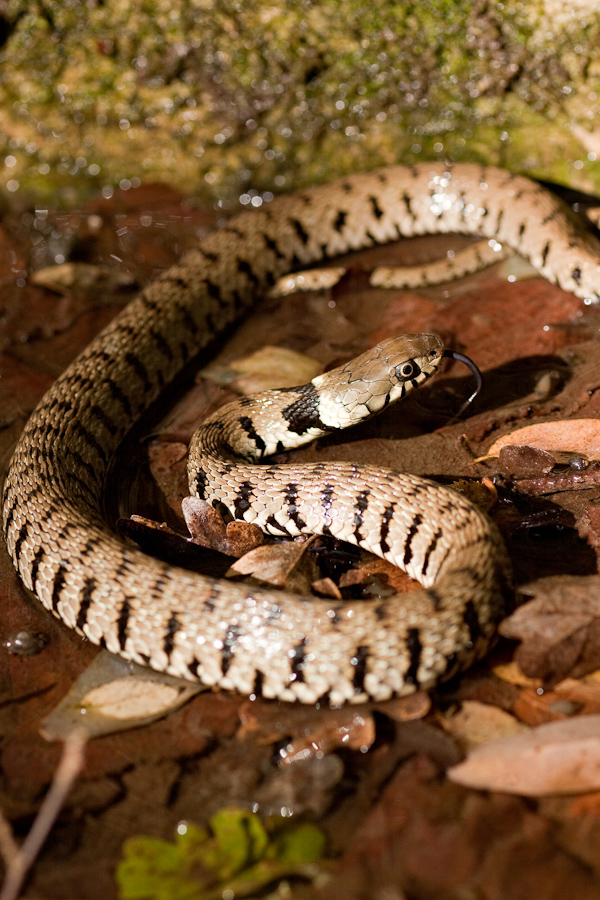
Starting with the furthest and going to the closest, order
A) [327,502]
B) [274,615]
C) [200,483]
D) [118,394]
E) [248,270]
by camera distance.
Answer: [248,270], [118,394], [200,483], [327,502], [274,615]

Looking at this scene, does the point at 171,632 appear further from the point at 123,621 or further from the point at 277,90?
the point at 277,90

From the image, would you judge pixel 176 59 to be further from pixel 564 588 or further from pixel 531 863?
pixel 531 863

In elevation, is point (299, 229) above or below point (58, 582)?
above

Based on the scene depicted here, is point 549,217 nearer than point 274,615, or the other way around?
point 274,615

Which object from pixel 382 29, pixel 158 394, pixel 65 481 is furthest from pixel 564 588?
pixel 382 29

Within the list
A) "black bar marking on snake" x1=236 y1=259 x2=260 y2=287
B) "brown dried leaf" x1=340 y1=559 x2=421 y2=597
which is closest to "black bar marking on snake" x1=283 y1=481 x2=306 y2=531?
"brown dried leaf" x1=340 y1=559 x2=421 y2=597

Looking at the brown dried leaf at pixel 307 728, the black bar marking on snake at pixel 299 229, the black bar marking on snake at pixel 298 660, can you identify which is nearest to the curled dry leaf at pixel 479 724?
the brown dried leaf at pixel 307 728

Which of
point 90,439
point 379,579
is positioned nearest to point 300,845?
point 379,579

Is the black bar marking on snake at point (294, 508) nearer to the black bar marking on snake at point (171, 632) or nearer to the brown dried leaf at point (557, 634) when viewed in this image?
the black bar marking on snake at point (171, 632)
